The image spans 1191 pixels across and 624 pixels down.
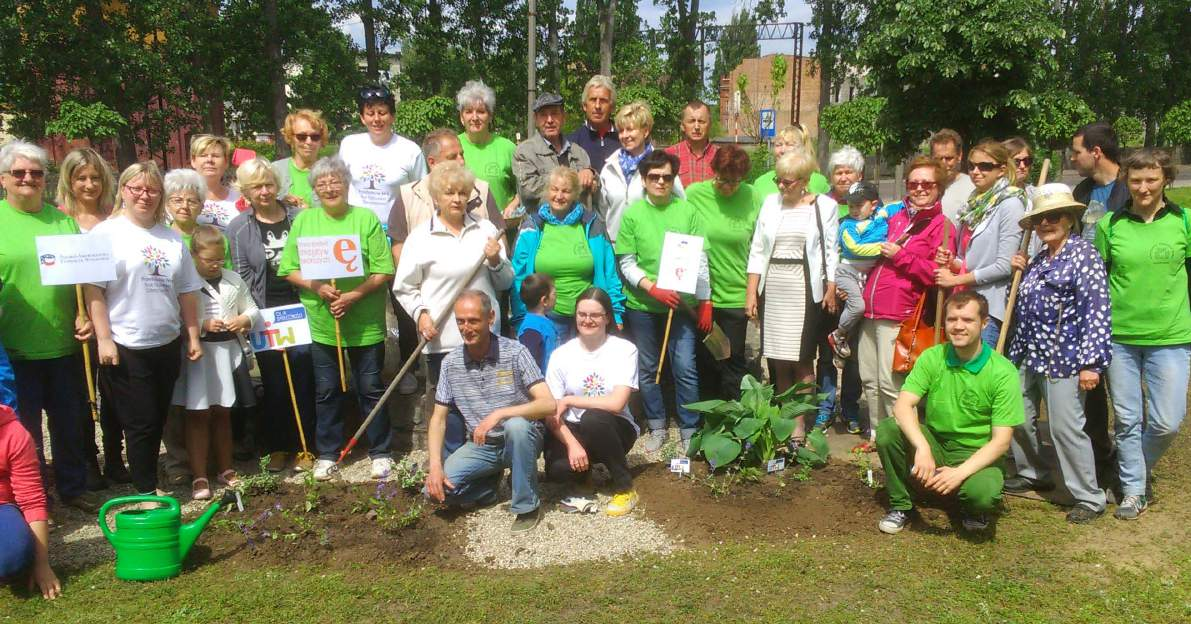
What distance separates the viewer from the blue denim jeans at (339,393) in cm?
554

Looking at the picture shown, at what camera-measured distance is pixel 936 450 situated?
15.5 ft

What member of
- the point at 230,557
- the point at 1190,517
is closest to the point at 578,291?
the point at 230,557

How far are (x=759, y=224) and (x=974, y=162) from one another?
1356mm

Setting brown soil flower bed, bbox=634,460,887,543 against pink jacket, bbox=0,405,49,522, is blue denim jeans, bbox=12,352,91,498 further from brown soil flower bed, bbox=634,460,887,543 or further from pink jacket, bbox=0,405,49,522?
brown soil flower bed, bbox=634,460,887,543

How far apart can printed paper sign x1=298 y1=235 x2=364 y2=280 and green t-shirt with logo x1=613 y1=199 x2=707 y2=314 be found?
1.74 meters

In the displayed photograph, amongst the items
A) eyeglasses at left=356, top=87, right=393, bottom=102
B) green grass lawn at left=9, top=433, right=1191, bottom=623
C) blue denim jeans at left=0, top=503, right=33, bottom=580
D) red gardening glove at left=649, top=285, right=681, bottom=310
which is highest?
eyeglasses at left=356, top=87, right=393, bottom=102

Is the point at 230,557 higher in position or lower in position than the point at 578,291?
lower

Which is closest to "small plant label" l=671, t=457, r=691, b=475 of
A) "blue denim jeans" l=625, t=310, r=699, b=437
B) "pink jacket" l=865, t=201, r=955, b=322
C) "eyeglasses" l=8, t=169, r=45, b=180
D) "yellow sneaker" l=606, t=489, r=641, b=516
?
"yellow sneaker" l=606, t=489, r=641, b=516

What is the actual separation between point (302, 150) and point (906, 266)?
4.15 metres

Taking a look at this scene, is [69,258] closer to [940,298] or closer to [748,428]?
[748,428]

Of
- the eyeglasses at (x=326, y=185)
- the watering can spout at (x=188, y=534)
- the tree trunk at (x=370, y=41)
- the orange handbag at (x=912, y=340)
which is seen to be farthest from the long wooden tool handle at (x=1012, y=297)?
the tree trunk at (x=370, y=41)

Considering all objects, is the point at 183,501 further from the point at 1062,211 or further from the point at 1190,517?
the point at 1190,517

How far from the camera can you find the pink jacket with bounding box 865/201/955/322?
529 cm

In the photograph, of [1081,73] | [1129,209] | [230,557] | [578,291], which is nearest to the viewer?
[230,557]
